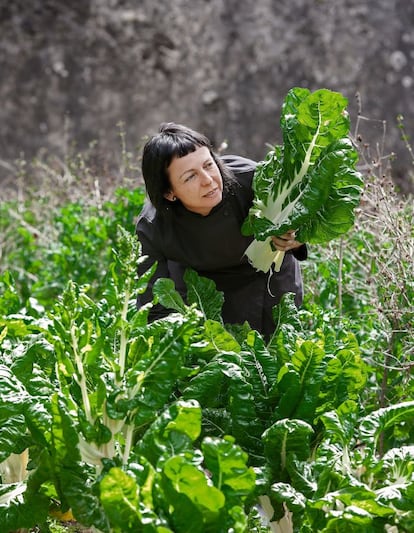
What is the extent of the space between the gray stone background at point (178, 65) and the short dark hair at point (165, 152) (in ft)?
23.7

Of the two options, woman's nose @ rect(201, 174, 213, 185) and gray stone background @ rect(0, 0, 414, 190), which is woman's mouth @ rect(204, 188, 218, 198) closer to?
woman's nose @ rect(201, 174, 213, 185)

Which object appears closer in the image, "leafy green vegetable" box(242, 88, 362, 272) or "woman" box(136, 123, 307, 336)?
"leafy green vegetable" box(242, 88, 362, 272)

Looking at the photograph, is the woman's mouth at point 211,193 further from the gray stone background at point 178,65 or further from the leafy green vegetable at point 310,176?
the gray stone background at point 178,65

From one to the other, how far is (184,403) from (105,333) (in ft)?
1.78

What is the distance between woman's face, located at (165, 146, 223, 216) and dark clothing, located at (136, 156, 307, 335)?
20cm

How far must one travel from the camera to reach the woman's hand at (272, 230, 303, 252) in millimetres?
3072

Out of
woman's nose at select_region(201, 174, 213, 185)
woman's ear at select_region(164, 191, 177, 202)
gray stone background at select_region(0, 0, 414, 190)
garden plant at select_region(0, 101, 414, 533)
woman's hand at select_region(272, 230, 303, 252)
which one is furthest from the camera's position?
gray stone background at select_region(0, 0, 414, 190)

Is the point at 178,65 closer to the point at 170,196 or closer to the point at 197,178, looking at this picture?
the point at 170,196

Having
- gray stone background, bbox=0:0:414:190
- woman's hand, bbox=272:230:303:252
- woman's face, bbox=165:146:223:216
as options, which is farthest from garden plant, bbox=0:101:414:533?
gray stone background, bbox=0:0:414:190

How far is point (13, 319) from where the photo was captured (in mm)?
3074

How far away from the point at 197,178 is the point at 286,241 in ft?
1.33

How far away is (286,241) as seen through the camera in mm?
3109

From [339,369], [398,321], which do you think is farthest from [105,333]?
[398,321]

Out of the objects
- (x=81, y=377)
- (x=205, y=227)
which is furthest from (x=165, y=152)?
(x=81, y=377)
